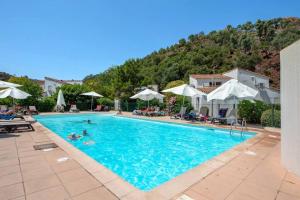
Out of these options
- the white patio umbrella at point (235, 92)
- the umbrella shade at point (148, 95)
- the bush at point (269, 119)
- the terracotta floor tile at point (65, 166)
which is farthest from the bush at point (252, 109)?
the terracotta floor tile at point (65, 166)

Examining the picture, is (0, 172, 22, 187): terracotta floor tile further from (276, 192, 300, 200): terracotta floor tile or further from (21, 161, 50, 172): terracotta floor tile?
(276, 192, 300, 200): terracotta floor tile

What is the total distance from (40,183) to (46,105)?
19385mm

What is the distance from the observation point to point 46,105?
19844 mm

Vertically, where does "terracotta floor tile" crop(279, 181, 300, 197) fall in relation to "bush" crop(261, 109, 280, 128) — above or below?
below

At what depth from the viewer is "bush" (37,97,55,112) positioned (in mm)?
19362

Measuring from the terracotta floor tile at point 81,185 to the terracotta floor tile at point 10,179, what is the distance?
105cm

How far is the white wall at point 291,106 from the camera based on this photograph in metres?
3.47

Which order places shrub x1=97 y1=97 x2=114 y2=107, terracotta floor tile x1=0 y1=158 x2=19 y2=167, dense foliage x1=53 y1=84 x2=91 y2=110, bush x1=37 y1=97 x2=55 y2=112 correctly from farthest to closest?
shrub x1=97 y1=97 x2=114 y2=107
dense foliage x1=53 y1=84 x2=91 y2=110
bush x1=37 y1=97 x2=55 y2=112
terracotta floor tile x1=0 y1=158 x2=19 y2=167

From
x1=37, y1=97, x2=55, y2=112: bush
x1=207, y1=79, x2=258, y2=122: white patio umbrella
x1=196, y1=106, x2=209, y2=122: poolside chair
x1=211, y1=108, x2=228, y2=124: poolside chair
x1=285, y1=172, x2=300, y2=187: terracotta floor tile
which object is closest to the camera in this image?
x1=285, y1=172, x2=300, y2=187: terracotta floor tile

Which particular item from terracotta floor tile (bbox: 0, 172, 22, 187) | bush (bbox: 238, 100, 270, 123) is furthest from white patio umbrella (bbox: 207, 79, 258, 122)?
terracotta floor tile (bbox: 0, 172, 22, 187)

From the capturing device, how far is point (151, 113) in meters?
16.7

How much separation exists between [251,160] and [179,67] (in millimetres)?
38636

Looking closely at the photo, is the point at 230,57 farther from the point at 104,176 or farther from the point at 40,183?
the point at 40,183

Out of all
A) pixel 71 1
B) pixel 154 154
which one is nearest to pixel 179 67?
pixel 71 1
